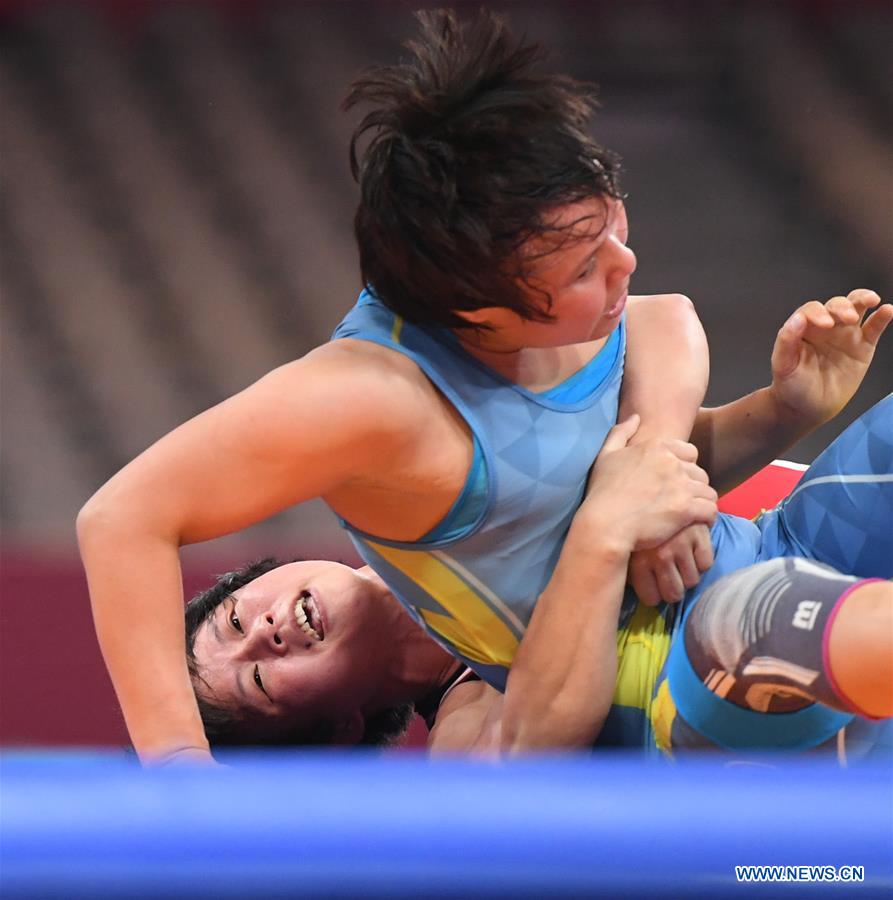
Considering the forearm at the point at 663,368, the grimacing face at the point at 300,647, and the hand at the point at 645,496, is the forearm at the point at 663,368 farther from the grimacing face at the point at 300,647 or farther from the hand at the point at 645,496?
the grimacing face at the point at 300,647

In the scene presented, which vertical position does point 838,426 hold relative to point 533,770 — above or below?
below

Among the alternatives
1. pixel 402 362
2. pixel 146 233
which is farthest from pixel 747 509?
pixel 146 233

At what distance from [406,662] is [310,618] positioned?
0.11 m

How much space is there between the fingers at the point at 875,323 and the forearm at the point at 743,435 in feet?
0.28

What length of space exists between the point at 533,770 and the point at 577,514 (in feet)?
1.49

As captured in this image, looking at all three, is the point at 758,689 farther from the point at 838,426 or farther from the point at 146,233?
the point at 146,233

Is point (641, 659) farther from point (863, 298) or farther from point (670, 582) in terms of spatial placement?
point (863, 298)

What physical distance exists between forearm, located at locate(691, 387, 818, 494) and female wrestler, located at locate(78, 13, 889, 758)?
0.21 meters

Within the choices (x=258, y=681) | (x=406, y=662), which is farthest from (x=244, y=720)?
(x=406, y=662)

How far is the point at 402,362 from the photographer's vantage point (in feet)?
2.99

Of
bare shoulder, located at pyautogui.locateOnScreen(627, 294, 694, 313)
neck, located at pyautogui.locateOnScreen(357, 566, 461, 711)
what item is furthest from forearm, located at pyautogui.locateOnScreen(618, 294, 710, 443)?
neck, located at pyautogui.locateOnScreen(357, 566, 461, 711)

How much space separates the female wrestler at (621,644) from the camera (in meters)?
0.80

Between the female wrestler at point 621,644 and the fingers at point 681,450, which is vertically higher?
the fingers at point 681,450

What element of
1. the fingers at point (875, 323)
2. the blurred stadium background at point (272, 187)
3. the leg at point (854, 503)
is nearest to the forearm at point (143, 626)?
the leg at point (854, 503)
